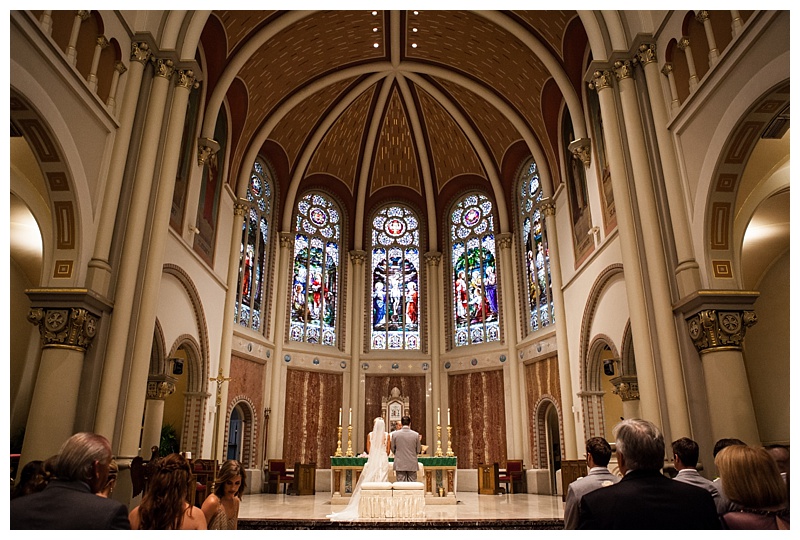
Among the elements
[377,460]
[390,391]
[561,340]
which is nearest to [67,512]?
[377,460]

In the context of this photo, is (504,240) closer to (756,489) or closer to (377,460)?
(377,460)

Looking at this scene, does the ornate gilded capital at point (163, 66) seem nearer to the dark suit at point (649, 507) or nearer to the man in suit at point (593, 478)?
the man in suit at point (593, 478)

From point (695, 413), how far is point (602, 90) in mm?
5334

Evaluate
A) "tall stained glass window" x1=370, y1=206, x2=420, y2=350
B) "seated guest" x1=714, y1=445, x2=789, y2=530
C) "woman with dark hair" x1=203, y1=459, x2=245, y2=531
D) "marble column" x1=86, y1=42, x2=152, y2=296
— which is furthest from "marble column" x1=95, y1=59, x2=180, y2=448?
"tall stained glass window" x1=370, y1=206, x2=420, y2=350

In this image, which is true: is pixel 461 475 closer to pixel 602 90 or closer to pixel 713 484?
pixel 602 90

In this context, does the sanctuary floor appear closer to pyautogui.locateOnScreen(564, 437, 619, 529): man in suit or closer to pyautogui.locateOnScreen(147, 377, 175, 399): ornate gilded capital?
pyautogui.locateOnScreen(147, 377, 175, 399): ornate gilded capital

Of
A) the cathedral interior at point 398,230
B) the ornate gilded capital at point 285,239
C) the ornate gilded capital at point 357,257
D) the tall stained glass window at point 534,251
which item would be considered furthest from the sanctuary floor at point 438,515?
the ornate gilded capital at point 357,257

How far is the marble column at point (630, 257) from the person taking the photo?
849 cm

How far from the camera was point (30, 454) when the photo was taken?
283 inches

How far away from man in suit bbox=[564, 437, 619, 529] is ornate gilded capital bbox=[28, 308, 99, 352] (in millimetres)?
6521

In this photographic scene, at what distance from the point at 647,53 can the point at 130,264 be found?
8389 millimetres

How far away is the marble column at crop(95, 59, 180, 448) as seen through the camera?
803 cm

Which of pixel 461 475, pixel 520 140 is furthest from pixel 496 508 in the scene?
pixel 520 140

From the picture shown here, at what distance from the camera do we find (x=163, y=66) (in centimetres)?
987
